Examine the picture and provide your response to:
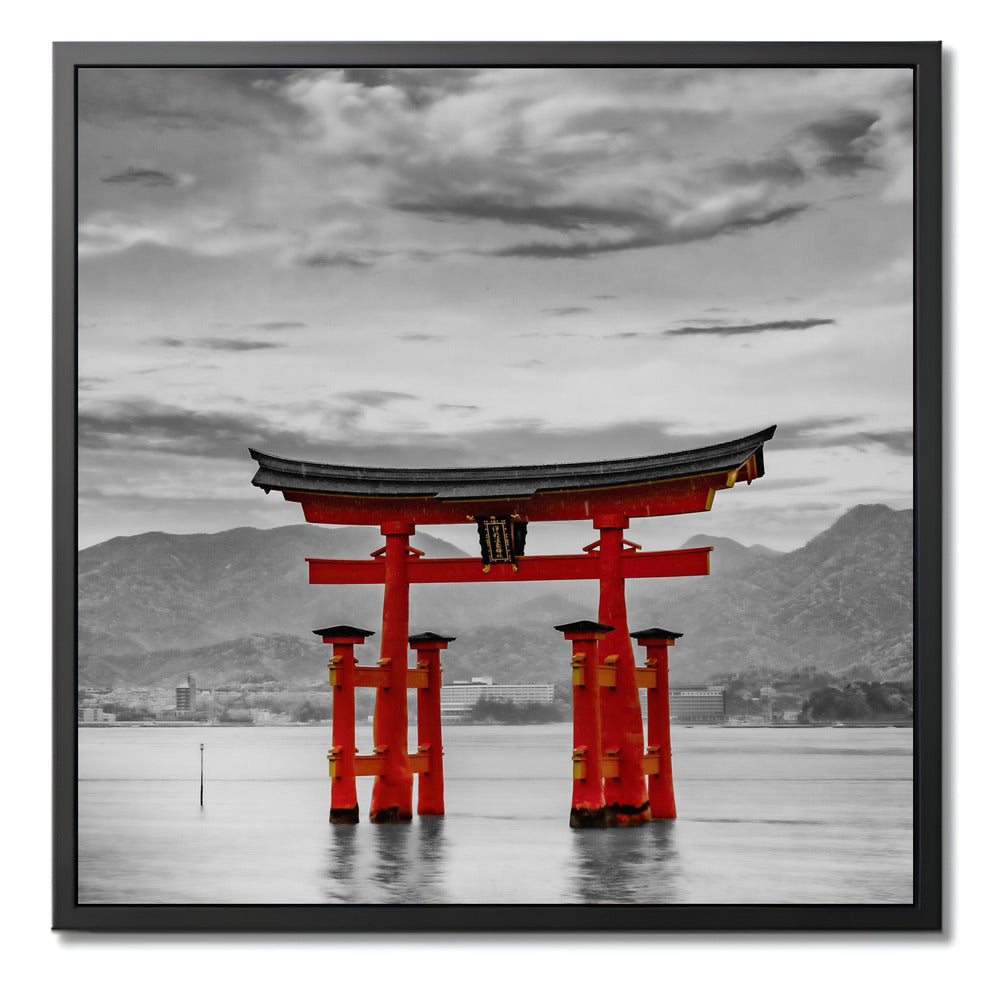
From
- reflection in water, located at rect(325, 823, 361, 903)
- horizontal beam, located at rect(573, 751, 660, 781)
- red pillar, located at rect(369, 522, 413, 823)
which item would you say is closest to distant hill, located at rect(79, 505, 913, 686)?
red pillar, located at rect(369, 522, 413, 823)

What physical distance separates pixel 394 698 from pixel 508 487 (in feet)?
3.39

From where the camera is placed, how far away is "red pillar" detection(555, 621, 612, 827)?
4809mm

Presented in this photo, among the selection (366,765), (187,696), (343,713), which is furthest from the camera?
(366,765)

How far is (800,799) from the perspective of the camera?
4488 millimetres

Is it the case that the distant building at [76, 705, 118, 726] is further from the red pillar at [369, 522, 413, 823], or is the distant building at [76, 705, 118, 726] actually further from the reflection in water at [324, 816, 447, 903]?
the red pillar at [369, 522, 413, 823]

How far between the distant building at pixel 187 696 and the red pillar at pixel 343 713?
517 millimetres

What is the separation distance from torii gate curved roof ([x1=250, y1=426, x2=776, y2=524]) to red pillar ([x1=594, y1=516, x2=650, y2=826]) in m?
0.19

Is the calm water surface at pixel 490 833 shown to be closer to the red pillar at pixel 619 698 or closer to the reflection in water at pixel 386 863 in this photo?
the reflection in water at pixel 386 863

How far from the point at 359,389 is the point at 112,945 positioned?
81.1 inches

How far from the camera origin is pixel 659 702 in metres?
5.41

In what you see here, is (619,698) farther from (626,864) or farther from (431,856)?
(431,856)

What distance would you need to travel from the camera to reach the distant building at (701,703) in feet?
16.6

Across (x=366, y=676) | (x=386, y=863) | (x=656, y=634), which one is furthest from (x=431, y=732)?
(x=386, y=863)

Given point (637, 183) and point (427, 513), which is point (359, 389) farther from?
point (637, 183)
